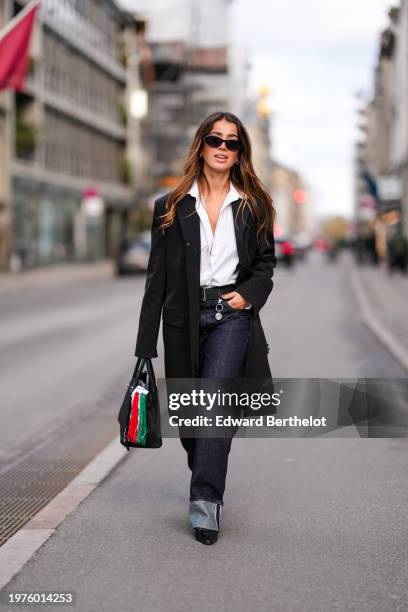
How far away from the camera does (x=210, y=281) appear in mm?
4590

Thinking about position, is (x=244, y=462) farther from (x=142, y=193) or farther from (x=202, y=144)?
(x=142, y=193)

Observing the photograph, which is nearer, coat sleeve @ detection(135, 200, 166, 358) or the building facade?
coat sleeve @ detection(135, 200, 166, 358)

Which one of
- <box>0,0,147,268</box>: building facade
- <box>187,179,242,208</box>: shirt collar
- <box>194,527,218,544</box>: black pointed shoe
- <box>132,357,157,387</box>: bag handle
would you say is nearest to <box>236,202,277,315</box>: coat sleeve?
<box>187,179,242,208</box>: shirt collar

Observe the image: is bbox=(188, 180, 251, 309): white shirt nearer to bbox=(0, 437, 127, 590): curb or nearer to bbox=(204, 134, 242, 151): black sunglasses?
bbox=(204, 134, 242, 151): black sunglasses

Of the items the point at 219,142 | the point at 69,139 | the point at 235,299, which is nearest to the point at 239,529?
the point at 235,299

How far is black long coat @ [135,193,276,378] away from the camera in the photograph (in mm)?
4582

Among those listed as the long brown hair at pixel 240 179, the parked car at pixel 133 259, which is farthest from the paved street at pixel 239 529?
the parked car at pixel 133 259

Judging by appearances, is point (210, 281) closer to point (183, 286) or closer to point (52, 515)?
point (183, 286)

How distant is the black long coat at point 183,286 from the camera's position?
458 centimetres

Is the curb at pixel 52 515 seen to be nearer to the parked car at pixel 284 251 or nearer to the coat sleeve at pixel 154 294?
the coat sleeve at pixel 154 294

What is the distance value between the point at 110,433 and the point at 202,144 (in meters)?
3.42

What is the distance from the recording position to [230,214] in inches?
184

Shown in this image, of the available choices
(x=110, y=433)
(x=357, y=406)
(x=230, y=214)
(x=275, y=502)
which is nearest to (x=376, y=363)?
(x=357, y=406)

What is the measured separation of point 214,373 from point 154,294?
0.43 m
